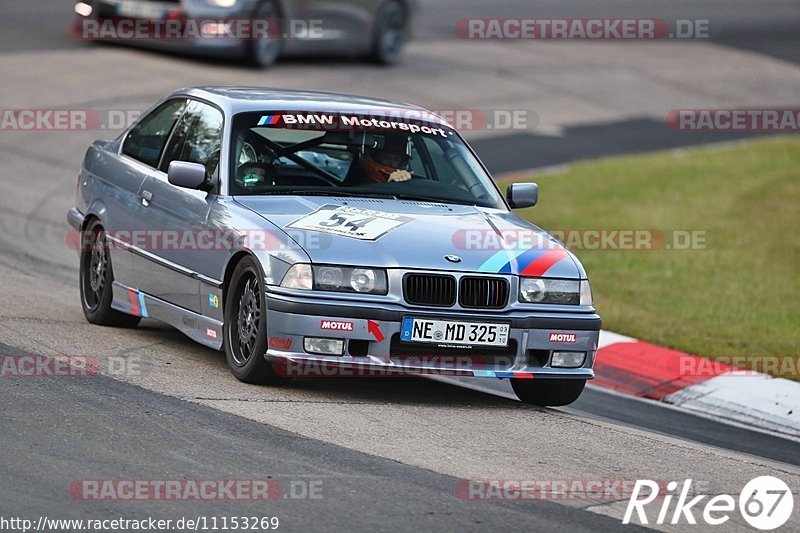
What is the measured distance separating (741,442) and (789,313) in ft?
13.0

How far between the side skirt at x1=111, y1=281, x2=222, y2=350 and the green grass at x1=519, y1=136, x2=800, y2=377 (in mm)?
3998

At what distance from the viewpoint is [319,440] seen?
702 centimetres

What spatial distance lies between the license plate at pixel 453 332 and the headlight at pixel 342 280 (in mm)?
238

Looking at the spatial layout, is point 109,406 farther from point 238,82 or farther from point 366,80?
→ point 366,80

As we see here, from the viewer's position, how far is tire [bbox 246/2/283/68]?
68.7 feet

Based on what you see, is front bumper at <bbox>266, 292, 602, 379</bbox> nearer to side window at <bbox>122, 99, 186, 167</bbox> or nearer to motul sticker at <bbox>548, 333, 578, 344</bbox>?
motul sticker at <bbox>548, 333, 578, 344</bbox>

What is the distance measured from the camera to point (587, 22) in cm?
3095

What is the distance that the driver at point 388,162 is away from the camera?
8992 millimetres

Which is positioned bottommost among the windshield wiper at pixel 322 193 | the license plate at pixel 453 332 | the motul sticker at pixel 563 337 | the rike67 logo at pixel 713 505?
the rike67 logo at pixel 713 505

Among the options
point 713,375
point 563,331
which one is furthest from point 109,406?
point 713,375

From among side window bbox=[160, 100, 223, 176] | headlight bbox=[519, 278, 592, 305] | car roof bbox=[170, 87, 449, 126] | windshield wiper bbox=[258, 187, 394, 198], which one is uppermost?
car roof bbox=[170, 87, 449, 126]

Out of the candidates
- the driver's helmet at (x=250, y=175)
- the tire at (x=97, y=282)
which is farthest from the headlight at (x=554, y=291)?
the tire at (x=97, y=282)
